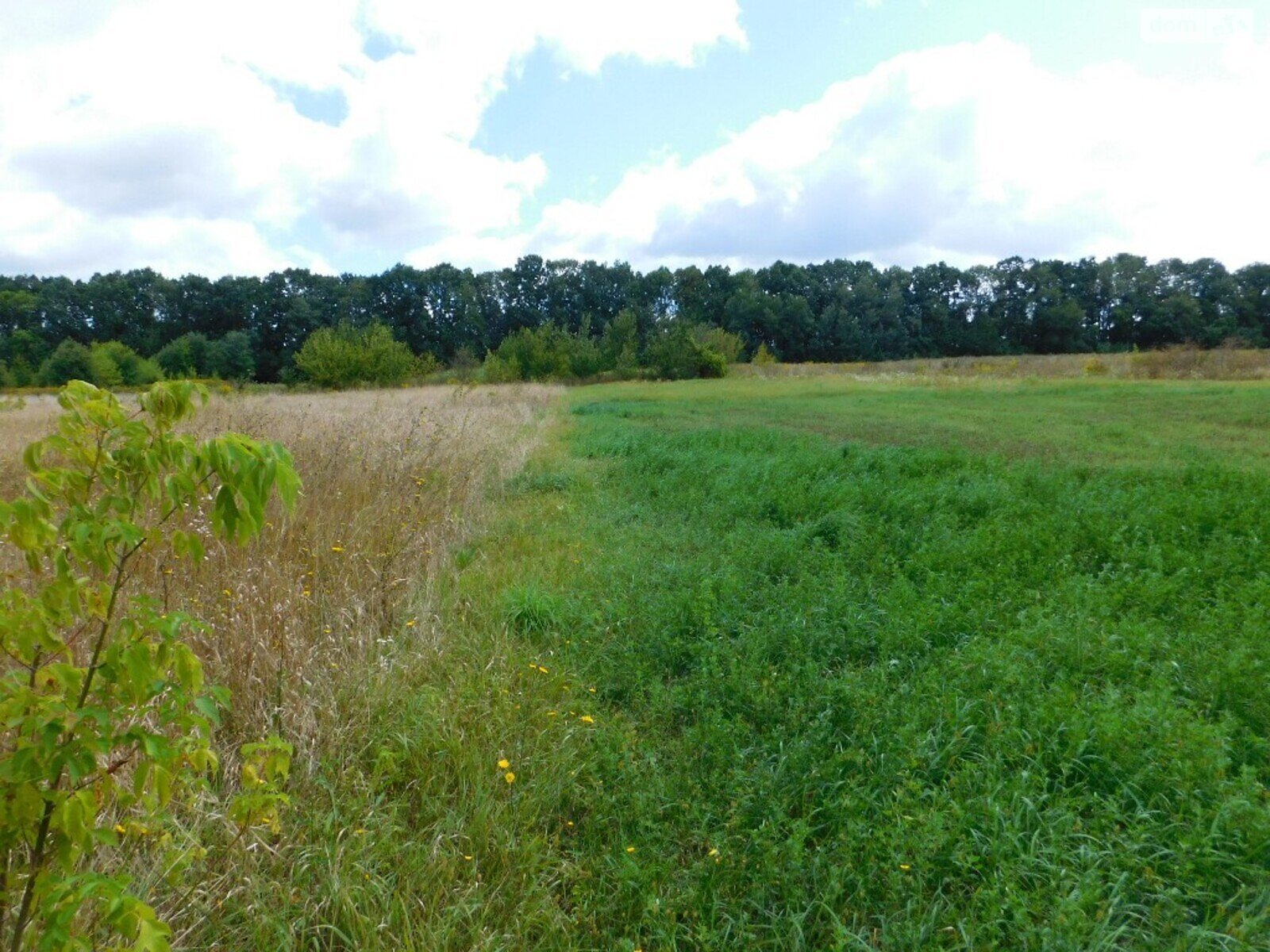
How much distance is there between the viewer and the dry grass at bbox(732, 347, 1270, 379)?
26016 millimetres

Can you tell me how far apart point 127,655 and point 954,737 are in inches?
124

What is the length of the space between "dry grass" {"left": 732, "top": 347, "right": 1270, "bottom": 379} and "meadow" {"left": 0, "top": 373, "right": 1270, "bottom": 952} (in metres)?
23.7

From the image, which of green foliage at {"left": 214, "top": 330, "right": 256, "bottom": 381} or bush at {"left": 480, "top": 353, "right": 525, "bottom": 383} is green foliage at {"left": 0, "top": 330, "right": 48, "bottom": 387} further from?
bush at {"left": 480, "top": 353, "right": 525, "bottom": 383}

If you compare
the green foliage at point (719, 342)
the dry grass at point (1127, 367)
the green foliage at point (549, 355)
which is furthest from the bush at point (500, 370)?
the dry grass at point (1127, 367)

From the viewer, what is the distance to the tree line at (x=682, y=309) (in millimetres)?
51281

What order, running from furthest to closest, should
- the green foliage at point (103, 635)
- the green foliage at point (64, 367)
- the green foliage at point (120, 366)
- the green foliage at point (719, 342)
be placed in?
the green foliage at point (719, 342) → the green foliage at point (64, 367) → the green foliage at point (120, 366) → the green foliage at point (103, 635)

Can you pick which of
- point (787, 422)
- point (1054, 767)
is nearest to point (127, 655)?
point (1054, 767)

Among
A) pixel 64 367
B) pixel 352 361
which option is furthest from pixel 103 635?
pixel 352 361

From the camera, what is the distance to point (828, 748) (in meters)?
3.39

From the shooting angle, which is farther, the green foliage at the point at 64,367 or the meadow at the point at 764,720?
the green foliage at the point at 64,367

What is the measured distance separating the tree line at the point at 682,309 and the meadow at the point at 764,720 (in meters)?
44.1

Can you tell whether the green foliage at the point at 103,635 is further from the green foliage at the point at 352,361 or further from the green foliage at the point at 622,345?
the green foliage at the point at 622,345

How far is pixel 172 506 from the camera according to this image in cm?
164

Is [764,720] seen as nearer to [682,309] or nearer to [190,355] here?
[190,355]
